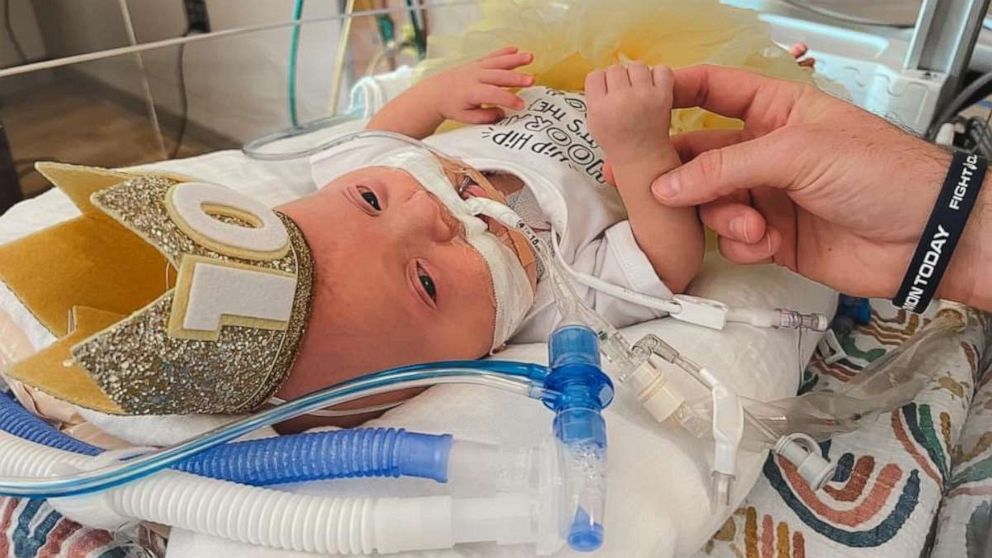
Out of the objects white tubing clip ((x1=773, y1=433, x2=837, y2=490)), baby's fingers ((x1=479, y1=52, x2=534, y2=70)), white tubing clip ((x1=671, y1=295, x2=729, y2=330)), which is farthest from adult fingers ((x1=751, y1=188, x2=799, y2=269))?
baby's fingers ((x1=479, y1=52, x2=534, y2=70))

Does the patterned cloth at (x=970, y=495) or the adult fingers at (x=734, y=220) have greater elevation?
the adult fingers at (x=734, y=220)

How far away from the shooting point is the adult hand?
71 centimetres

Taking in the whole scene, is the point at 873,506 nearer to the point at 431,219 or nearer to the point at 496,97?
the point at 431,219

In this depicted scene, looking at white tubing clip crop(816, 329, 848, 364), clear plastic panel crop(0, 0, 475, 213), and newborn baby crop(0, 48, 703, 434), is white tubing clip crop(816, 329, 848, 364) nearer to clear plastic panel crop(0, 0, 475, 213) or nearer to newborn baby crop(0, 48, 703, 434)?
newborn baby crop(0, 48, 703, 434)

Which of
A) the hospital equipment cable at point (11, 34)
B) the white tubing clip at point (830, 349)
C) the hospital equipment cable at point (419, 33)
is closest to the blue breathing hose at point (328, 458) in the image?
the white tubing clip at point (830, 349)

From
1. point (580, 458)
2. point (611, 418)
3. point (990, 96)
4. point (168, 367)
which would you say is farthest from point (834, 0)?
point (168, 367)

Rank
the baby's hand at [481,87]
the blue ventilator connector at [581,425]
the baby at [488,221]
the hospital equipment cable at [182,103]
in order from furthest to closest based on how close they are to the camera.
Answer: the hospital equipment cable at [182,103] → the baby's hand at [481,87] → the baby at [488,221] → the blue ventilator connector at [581,425]

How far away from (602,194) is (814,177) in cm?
32

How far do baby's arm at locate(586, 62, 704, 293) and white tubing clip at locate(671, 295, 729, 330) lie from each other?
0.23 ft

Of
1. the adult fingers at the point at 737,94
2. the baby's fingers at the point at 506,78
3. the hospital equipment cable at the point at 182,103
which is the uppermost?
the adult fingers at the point at 737,94

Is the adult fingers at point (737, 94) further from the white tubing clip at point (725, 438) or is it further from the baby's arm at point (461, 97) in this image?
the white tubing clip at point (725, 438)

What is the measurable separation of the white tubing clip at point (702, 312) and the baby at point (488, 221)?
0.04m

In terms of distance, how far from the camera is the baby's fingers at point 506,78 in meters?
1.02

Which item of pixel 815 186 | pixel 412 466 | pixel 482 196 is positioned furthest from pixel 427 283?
pixel 815 186
